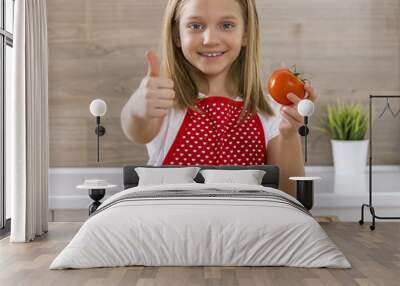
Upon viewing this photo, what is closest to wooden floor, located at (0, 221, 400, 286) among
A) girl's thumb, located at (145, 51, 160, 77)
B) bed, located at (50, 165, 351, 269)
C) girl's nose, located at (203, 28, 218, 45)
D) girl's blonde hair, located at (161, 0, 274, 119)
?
bed, located at (50, 165, 351, 269)

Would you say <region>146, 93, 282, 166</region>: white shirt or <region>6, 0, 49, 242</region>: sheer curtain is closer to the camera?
<region>6, 0, 49, 242</region>: sheer curtain

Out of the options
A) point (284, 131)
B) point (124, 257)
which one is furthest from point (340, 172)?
point (124, 257)

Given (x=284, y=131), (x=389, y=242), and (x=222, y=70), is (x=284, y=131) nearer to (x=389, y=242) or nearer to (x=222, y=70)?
(x=222, y=70)

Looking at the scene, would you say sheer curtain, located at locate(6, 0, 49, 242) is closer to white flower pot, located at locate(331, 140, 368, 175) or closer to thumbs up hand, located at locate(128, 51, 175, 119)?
thumbs up hand, located at locate(128, 51, 175, 119)

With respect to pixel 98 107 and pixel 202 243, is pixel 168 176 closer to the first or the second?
pixel 98 107

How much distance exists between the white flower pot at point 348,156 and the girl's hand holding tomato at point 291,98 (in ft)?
1.64

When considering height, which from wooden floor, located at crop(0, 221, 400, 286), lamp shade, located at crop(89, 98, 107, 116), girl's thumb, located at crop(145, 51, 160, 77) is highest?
girl's thumb, located at crop(145, 51, 160, 77)

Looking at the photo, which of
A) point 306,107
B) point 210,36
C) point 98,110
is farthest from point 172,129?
point 306,107

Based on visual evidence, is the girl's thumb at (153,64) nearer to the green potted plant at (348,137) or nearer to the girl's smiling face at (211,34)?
the girl's smiling face at (211,34)

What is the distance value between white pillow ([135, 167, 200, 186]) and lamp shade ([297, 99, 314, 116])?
45.5 inches

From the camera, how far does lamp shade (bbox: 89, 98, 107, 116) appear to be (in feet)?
21.7

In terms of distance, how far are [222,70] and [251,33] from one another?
1.57ft

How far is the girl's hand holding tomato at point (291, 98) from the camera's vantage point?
6.37m

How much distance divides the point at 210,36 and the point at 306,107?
1.14m
